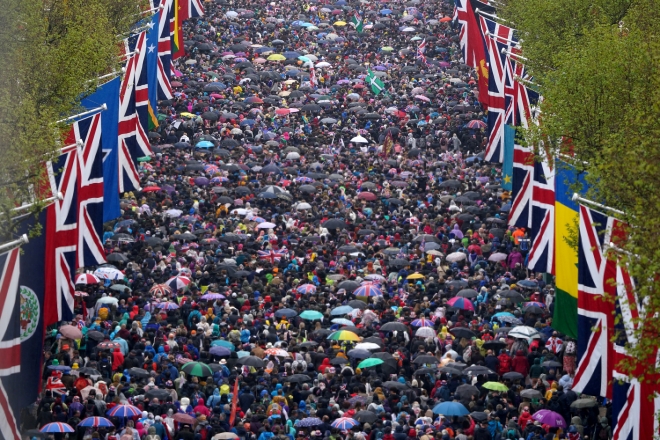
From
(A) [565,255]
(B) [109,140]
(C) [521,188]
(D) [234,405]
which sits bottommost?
(D) [234,405]

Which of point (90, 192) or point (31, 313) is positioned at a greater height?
point (90, 192)

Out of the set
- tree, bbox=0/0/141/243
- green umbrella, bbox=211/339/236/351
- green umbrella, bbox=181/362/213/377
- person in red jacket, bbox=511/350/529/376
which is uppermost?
tree, bbox=0/0/141/243

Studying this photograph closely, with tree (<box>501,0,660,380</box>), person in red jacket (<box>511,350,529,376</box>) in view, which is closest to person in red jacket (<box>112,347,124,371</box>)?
person in red jacket (<box>511,350,529,376</box>)

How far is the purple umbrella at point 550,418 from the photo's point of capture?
27.9 meters

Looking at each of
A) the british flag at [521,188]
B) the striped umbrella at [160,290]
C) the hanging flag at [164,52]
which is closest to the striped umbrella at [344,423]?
the striped umbrella at [160,290]

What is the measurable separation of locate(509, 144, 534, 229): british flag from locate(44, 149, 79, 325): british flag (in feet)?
46.6

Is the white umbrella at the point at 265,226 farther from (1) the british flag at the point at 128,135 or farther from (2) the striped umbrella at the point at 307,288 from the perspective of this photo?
(2) the striped umbrella at the point at 307,288

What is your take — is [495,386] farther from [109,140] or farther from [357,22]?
[357,22]

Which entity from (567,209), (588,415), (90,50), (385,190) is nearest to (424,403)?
(588,415)

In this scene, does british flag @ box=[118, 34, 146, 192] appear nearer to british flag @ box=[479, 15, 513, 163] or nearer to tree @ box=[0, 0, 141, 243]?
tree @ box=[0, 0, 141, 243]

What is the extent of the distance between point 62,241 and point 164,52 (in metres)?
25.4

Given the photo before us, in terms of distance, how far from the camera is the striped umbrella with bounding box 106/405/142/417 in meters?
27.5

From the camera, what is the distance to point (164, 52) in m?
54.6

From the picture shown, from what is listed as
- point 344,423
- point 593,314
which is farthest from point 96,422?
point 593,314
